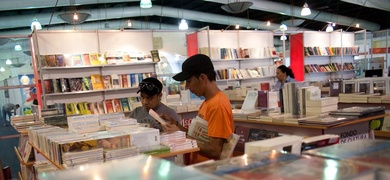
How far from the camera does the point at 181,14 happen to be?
12.2 m

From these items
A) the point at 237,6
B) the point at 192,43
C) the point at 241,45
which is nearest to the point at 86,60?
the point at 192,43

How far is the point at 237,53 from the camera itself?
→ 872 cm

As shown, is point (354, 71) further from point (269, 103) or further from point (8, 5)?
point (8, 5)

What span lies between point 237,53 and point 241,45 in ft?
1.31

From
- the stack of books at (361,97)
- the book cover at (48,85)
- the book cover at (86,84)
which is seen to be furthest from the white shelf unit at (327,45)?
the book cover at (48,85)

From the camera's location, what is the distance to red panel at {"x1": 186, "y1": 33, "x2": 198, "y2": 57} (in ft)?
26.9

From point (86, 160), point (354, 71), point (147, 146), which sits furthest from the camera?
point (354, 71)

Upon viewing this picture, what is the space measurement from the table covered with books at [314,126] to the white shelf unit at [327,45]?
6.36 metres

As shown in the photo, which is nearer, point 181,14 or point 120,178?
point 120,178

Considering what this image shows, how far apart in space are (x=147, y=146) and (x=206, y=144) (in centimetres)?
43

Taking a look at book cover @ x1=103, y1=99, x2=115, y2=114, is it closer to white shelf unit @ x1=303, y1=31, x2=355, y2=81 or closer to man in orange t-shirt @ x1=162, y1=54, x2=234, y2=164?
man in orange t-shirt @ x1=162, y1=54, x2=234, y2=164

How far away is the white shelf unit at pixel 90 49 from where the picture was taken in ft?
21.7

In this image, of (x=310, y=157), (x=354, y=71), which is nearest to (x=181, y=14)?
(x=354, y=71)

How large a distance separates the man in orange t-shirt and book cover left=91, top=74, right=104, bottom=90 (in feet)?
16.3
